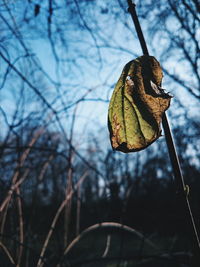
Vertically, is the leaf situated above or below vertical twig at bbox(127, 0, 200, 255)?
above

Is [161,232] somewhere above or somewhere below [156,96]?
below

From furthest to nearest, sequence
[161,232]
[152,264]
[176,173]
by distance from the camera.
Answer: [161,232] < [152,264] < [176,173]

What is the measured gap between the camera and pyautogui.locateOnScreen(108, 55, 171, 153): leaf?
1.02ft

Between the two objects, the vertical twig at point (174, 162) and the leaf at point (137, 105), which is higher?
the leaf at point (137, 105)

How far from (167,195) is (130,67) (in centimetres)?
1042

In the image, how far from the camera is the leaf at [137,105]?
310mm

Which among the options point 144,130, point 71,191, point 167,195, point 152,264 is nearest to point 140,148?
point 144,130

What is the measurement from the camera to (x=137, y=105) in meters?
0.33

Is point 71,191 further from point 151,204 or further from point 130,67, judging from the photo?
point 151,204

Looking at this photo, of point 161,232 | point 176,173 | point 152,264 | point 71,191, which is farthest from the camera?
point 161,232

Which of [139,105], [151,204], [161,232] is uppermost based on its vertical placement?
[139,105]

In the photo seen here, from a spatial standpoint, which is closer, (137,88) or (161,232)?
(137,88)

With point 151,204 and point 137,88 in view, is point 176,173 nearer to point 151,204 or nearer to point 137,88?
point 137,88

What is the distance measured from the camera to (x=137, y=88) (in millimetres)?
341
